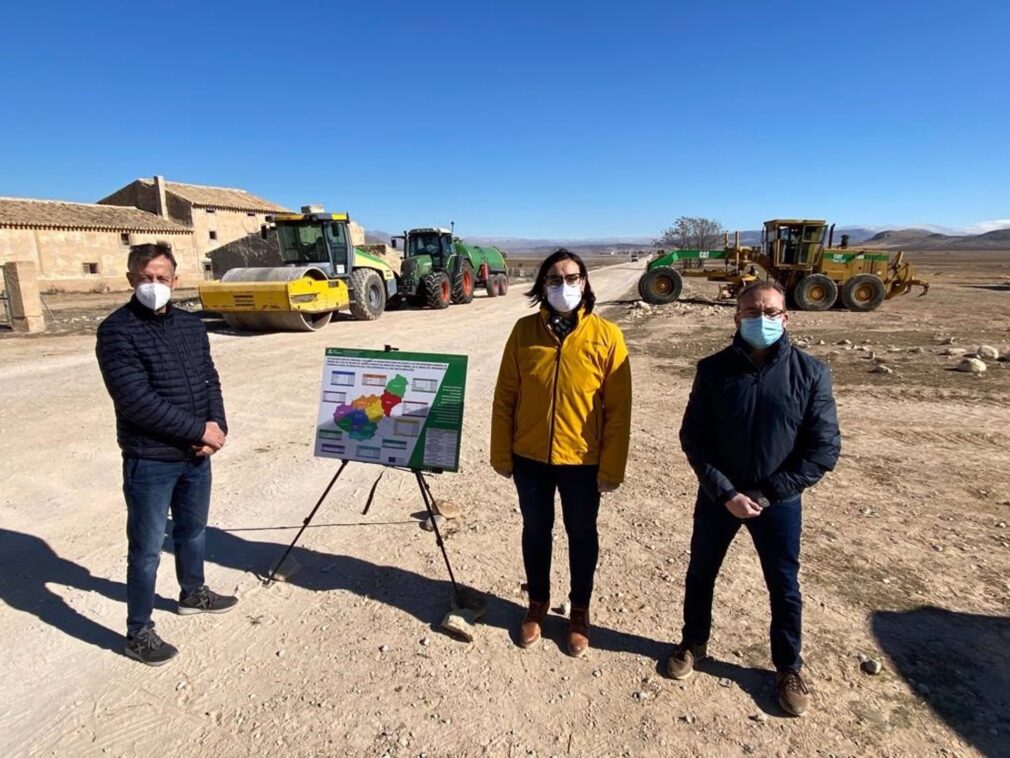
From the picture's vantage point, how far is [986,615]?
317 centimetres

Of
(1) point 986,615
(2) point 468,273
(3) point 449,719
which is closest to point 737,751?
(3) point 449,719

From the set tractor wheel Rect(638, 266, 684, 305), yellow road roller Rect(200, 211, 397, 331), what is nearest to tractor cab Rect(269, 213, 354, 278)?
yellow road roller Rect(200, 211, 397, 331)

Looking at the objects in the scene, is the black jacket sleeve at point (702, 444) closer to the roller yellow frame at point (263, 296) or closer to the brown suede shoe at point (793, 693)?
the brown suede shoe at point (793, 693)

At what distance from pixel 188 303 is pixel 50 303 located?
233 inches

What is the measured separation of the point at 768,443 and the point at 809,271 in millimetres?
18286

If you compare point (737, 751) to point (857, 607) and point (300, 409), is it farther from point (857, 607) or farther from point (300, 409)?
point (300, 409)

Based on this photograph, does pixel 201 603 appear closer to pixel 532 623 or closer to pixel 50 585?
pixel 50 585

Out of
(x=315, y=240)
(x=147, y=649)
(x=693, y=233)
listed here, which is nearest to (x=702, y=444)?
(x=147, y=649)

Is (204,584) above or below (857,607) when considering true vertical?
above

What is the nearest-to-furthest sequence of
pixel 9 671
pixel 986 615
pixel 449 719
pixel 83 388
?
pixel 449 719
pixel 9 671
pixel 986 615
pixel 83 388

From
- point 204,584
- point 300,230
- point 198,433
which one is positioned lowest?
point 204,584

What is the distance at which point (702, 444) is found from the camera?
8.50ft

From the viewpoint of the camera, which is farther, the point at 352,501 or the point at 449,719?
the point at 352,501

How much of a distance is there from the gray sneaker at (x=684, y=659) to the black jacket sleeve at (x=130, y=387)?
2.56 metres
